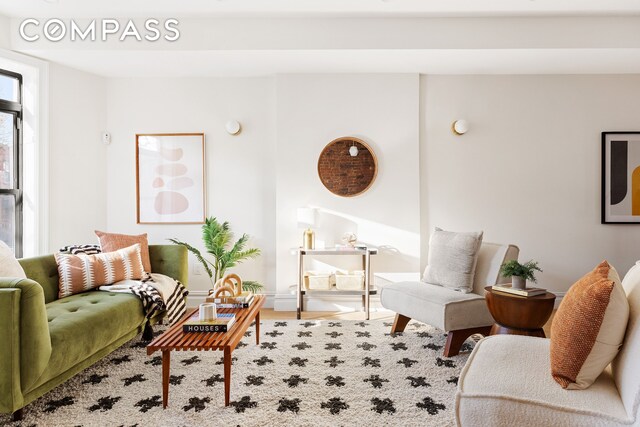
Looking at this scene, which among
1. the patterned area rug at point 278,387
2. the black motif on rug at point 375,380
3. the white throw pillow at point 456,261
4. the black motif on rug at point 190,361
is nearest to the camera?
the patterned area rug at point 278,387

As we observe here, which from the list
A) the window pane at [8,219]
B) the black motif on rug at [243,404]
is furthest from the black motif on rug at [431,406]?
the window pane at [8,219]

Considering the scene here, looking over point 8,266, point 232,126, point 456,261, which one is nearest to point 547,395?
point 456,261

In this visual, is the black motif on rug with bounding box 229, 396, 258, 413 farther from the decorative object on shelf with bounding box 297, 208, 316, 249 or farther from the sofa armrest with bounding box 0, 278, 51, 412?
the decorative object on shelf with bounding box 297, 208, 316, 249

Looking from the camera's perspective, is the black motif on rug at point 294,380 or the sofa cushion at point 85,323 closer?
the sofa cushion at point 85,323

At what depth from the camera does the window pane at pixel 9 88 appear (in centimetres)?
354

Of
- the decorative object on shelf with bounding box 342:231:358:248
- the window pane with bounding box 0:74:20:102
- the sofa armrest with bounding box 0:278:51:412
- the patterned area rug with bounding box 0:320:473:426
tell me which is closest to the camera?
the sofa armrest with bounding box 0:278:51:412

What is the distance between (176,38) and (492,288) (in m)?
3.17

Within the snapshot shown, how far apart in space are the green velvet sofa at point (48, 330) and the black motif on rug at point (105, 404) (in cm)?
24

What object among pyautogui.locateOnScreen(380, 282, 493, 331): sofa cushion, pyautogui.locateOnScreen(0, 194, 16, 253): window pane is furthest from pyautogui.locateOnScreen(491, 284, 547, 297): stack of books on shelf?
pyautogui.locateOnScreen(0, 194, 16, 253): window pane

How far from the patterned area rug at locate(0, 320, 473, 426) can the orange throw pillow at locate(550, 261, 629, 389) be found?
0.72 metres

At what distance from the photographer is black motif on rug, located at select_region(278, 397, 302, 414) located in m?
2.14

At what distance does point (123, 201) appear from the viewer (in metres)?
4.39

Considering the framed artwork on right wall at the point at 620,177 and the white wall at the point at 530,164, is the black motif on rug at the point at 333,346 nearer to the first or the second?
the white wall at the point at 530,164

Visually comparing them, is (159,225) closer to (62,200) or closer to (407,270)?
(62,200)
